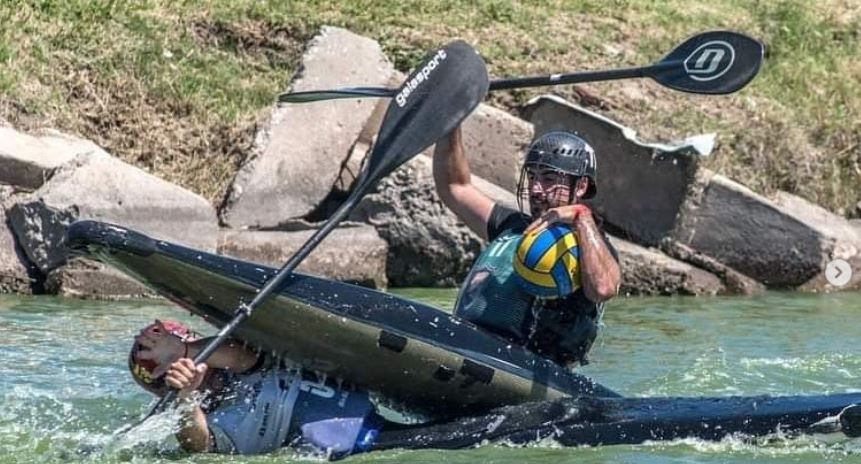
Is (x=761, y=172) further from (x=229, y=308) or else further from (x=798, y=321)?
(x=229, y=308)

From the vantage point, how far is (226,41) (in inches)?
490

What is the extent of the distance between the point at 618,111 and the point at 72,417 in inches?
250

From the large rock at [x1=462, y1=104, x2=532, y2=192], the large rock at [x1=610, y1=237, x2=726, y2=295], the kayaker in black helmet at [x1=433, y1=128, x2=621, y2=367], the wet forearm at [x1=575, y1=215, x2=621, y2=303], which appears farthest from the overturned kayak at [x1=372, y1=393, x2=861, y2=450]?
the large rock at [x1=462, y1=104, x2=532, y2=192]

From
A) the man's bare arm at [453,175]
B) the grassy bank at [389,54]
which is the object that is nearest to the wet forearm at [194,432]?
the man's bare arm at [453,175]

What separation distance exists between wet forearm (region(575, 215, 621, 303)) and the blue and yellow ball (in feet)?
0.09

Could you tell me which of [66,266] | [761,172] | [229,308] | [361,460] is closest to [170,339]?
[229,308]

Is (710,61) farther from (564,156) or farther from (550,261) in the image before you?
(550,261)

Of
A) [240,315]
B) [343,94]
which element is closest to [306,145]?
[343,94]

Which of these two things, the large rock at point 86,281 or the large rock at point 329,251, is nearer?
the large rock at point 86,281

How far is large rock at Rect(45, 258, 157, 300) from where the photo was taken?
9508 mm

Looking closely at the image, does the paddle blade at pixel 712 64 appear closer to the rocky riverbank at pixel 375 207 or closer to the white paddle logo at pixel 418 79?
the white paddle logo at pixel 418 79

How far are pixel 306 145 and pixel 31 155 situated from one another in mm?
1677

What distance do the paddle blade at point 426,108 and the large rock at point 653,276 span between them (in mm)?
4384

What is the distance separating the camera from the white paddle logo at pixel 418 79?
6.25 metres
